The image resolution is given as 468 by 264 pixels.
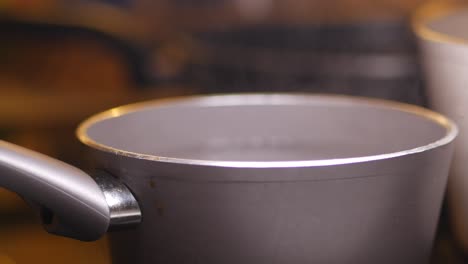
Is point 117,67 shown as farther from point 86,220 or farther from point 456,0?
point 86,220

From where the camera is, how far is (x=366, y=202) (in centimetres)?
30

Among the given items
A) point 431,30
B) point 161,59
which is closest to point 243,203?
point 431,30

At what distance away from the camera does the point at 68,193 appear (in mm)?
305

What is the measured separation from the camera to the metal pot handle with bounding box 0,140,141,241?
30 cm

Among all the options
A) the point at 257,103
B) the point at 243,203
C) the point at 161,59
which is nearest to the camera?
the point at 243,203

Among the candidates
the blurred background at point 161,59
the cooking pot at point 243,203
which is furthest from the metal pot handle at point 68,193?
the blurred background at point 161,59

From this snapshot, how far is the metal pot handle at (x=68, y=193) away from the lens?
30 cm

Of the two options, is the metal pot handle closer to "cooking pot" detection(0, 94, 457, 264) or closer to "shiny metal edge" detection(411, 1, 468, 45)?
"cooking pot" detection(0, 94, 457, 264)

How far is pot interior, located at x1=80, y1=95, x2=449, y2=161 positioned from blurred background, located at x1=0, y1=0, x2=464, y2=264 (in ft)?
0.18

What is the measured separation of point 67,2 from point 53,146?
762 mm

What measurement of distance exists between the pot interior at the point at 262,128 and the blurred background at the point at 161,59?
0.05 meters

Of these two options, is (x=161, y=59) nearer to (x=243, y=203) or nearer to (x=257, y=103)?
(x=257, y=103)

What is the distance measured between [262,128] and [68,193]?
17 centimetres

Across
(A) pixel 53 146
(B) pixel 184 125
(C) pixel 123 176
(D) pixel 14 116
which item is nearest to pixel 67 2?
(D) pixel 14 116
